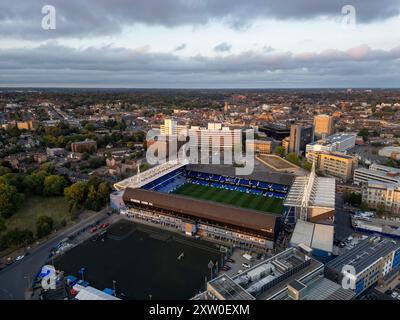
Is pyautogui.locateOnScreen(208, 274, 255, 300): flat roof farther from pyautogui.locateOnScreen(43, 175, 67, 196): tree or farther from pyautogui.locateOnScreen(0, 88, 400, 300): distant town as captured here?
pyautogui.locateOnScreen(43, 175, 67, 196): tree

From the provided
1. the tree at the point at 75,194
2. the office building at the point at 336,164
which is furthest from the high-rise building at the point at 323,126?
the tree at the point at 75,194

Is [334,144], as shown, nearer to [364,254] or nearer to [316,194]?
[316,194]

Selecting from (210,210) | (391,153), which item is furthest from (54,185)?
(391,153)

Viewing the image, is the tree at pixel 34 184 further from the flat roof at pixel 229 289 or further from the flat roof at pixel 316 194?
the flat roof at pixel 229 289

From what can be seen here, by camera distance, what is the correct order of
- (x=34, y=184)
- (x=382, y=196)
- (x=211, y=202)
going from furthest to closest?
(x=34, y=184) < (x=382, y=196) < (x=211, y=202)

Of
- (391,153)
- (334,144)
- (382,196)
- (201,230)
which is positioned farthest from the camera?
(334,144)

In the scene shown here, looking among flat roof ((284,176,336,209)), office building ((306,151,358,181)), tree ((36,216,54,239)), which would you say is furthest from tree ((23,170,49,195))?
office building ((306,151,358,181))

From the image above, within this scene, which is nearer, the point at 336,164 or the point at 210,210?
the point at 210,210
